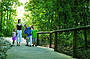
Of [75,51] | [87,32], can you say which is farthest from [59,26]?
[75,51]

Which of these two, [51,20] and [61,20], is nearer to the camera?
[61,20]

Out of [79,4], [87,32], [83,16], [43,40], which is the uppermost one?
[79,4]

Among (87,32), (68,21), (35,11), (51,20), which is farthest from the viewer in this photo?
(35,11)

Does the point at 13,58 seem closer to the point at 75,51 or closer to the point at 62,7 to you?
the point at 75,51

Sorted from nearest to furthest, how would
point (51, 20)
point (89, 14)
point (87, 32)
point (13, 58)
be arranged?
point (13, 58)
point (87, 32)
point (89, 14)
point (51, 20)

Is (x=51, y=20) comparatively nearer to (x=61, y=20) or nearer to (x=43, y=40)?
(x=43, y=40)

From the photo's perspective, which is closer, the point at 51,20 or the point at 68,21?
the point at 68,21

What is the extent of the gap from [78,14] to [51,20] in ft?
15.0

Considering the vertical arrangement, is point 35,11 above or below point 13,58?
above

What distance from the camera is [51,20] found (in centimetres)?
1484

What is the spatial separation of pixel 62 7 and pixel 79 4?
1272 mm

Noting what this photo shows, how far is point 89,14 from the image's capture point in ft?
32.8

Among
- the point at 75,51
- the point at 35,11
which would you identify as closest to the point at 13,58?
the point at 75,51

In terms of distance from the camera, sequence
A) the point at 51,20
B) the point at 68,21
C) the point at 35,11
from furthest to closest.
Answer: the point at 35,11 < the point at 51,20 < the point at 68,21
